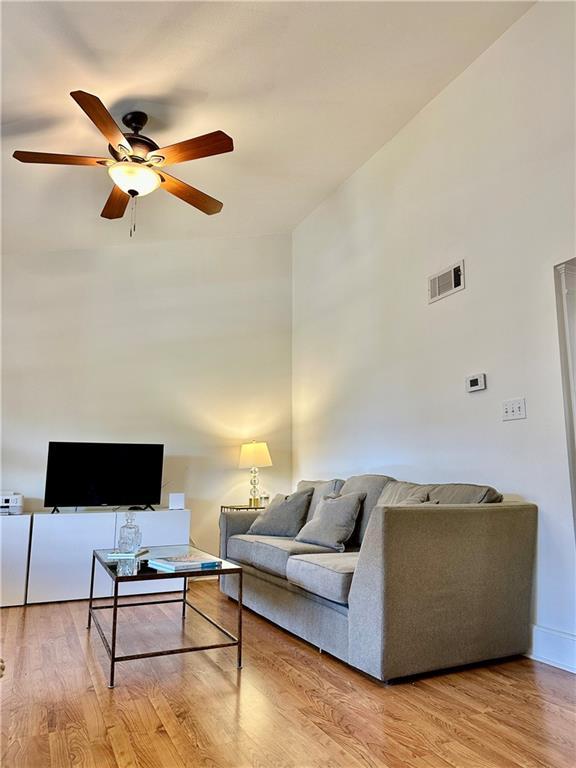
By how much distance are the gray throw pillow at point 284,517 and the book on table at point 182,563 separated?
1138 millimetres

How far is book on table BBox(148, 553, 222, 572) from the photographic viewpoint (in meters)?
2.46

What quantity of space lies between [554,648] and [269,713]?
141cm

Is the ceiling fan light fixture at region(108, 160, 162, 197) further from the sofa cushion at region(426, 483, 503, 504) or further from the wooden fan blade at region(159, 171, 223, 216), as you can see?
the sofa cushion at region(426, 483, 503, 504)

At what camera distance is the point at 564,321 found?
2627mm

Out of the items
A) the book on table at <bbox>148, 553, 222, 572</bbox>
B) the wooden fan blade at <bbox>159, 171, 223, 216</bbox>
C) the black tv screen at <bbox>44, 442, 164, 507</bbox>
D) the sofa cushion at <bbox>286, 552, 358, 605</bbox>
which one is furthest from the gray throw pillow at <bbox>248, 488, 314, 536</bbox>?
the wooden fan blade at <bbox>159, 171, 223, 216</bbox>

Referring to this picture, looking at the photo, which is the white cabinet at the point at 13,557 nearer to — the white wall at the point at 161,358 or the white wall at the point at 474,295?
the white wall at the point at 161,358

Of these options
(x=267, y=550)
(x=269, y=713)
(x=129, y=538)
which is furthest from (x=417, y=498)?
(x=129, y=538)

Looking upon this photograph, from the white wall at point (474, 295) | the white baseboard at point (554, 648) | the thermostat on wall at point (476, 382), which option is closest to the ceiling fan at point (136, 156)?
the white wall at point (474, 295)

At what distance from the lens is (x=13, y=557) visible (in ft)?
12.1

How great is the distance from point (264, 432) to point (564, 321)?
10.2 feet

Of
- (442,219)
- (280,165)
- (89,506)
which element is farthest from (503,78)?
(89,506)

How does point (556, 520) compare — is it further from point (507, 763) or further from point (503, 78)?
point (503, 78)

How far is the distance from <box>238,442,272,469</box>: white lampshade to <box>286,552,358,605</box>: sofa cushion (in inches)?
73.2

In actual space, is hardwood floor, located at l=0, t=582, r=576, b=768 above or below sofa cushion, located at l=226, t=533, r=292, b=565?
below
